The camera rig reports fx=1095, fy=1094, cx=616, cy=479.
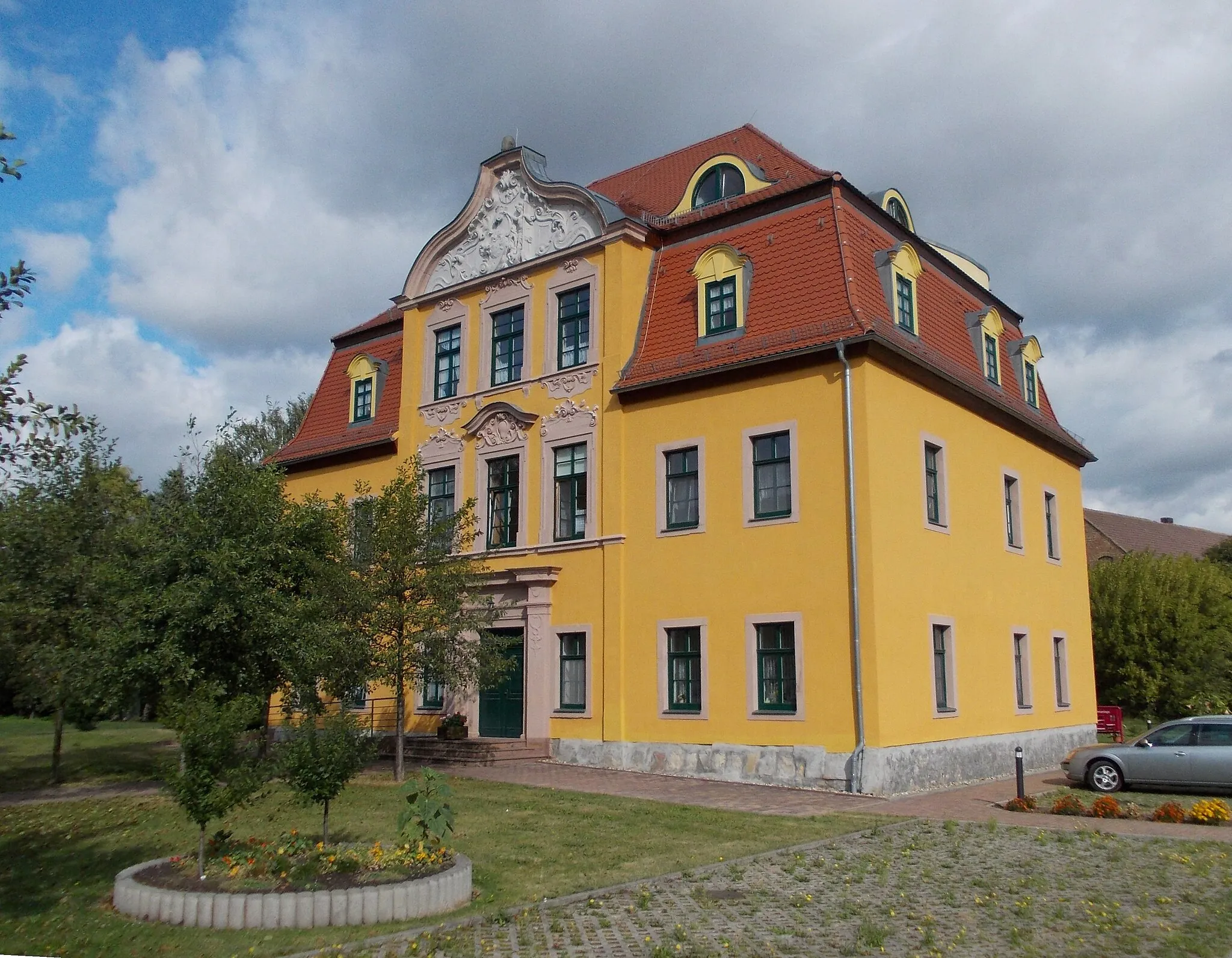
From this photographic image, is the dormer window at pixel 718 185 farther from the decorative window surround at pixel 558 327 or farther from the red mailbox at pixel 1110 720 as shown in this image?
the red mailbox at pixel 1110 720

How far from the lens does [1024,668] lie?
23.1m

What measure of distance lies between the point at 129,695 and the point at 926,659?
A: 13.6m

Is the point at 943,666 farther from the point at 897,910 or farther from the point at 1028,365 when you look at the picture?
the point at 897,910

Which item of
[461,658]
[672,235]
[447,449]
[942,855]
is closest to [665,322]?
[672,235]

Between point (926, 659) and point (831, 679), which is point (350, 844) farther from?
point (926, 659)

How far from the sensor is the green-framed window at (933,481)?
20.2 meters

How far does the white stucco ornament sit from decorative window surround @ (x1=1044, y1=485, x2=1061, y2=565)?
1245 centimetres

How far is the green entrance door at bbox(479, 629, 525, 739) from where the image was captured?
73.1 feet

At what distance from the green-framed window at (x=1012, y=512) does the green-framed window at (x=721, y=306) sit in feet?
25.0

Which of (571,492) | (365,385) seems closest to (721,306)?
(571,492)

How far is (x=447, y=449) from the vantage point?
24.7m

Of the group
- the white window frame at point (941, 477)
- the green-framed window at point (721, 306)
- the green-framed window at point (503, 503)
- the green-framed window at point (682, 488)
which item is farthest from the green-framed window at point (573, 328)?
the white window frame at point (941, 477)

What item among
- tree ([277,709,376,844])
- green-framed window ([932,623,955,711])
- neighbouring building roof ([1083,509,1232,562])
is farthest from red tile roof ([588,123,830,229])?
neighbouring building roof ([1083,509,1232,562])

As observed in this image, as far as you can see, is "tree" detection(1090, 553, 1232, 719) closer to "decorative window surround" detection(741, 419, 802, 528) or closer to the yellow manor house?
the yellow manor house
